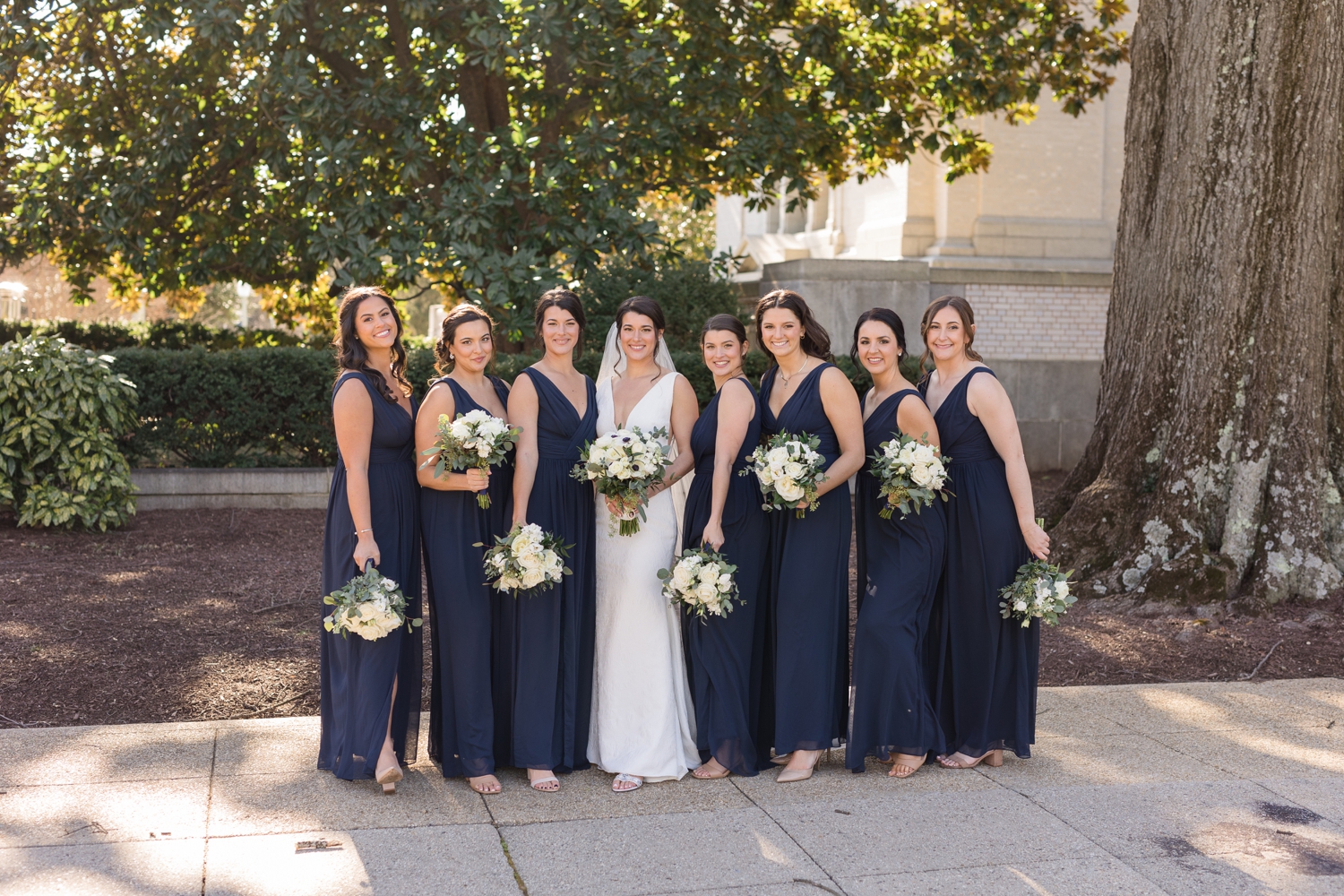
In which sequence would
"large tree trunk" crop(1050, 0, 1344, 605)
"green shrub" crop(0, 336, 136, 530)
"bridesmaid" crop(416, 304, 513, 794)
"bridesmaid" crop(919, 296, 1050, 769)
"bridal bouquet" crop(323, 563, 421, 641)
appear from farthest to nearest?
"green shrub" crop(0, 336, 136, 530), "large tree trunk" crop(1050, 0, 1344, 605), "bridesmaid" crop(919, 296, 1050, 769), "bridesmaid" crop(416, 304, 513, 794), "bridal bouquet" crop(323, 563, 421, 641)

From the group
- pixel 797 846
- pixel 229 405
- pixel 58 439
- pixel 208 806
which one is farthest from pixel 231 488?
pixel 797 846

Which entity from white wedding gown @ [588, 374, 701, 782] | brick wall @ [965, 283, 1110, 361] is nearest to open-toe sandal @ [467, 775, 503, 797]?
white wedding gown @ [588, 374, 701, 782]

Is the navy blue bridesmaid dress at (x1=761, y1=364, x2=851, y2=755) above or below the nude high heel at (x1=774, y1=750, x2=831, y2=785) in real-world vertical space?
above

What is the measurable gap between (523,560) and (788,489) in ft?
3.51

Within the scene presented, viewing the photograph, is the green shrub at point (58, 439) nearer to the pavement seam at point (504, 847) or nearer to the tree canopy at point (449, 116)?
the tree canopy at point (449, 116)

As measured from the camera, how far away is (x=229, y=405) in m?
11.5

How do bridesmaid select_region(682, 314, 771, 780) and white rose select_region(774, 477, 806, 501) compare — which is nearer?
white rose select_region(774, 477, 806, 501)

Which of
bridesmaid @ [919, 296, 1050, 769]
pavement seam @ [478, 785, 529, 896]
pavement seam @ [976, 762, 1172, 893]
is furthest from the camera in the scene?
bridesmaid @ [919, 296, 1050, 769]

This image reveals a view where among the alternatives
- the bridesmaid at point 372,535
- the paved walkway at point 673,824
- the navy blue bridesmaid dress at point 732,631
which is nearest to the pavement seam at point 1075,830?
the paved walkway at point 673,824

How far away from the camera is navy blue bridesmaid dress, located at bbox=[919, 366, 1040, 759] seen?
5113 mm

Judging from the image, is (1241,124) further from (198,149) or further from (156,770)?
(198,149)

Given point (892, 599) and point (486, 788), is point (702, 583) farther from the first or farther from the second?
point (486, 788)

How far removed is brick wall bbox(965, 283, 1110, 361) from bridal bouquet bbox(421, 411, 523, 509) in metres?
11.9

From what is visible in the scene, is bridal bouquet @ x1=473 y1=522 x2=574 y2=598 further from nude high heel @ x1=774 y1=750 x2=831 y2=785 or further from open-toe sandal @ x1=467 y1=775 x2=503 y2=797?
nude high heel @ x1=774 y1=750 x2=831 y2=785
